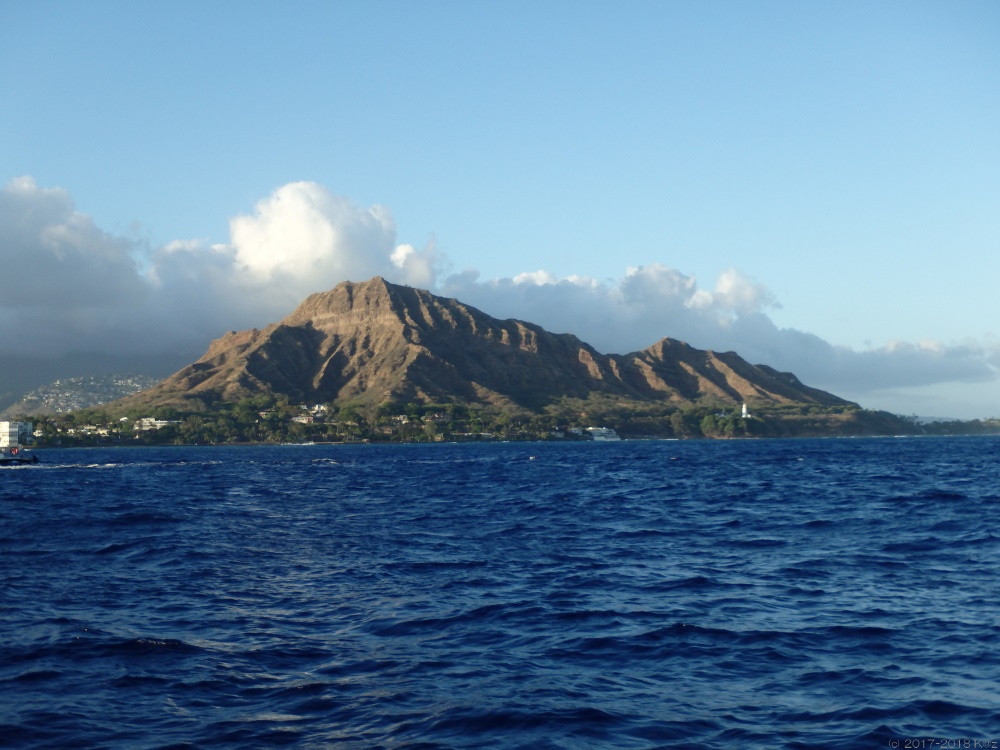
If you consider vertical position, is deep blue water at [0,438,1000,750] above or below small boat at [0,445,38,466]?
above

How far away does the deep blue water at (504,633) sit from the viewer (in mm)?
17422

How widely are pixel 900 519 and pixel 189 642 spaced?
39371 mm

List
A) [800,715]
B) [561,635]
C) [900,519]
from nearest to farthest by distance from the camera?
[800,715] → [561,635] → [900,519]

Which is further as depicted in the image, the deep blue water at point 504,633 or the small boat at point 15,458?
the small boat at point 15,458

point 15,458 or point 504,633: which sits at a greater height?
point 504,633

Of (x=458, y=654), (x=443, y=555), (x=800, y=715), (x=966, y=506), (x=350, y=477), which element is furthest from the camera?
(x=350, y=477)

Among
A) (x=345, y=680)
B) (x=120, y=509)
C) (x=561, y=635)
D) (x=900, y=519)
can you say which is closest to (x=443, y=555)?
(x=561, y=635)

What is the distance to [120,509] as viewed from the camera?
205 feet

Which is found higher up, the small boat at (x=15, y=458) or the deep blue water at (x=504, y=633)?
the deep blue water at (x=504, y=633)

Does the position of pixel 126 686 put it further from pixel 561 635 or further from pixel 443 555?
pixel 443 555

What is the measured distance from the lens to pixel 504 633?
24.3 m

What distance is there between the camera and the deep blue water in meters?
17.4

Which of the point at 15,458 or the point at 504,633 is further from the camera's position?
the point at 15,458

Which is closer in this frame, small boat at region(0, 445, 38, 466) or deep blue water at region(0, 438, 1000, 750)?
deep blue water at region(0, 438, 1000, 750)
